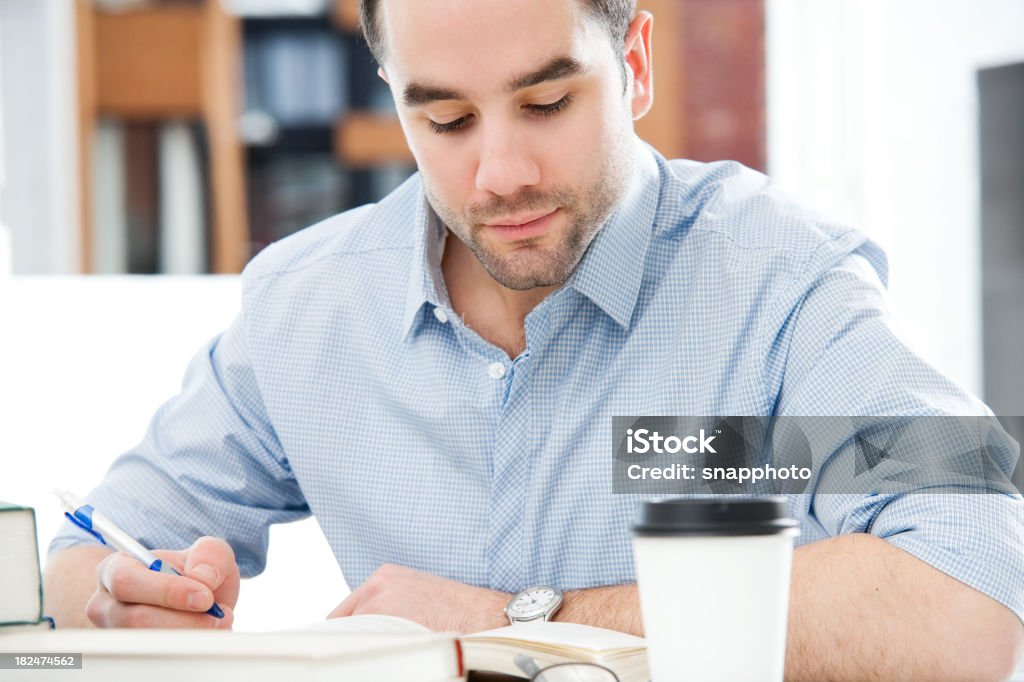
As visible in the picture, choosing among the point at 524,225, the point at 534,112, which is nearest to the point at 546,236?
the point at 524,225

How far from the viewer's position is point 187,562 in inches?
43.6

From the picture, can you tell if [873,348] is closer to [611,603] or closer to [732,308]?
[732,308]

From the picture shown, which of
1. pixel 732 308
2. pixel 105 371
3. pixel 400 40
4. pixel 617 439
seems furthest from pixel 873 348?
pixel 105 371

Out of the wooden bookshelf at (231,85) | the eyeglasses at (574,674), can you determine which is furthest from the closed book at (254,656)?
the wooden bookshelf at (231,85)

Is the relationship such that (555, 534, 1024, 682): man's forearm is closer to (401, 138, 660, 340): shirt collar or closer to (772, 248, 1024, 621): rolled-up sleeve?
(772, 248, 1024, 621): rolled-up sleeve

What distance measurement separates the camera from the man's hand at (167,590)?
1.07m

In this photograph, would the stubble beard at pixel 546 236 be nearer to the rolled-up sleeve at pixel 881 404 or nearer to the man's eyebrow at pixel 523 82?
the man's eyebrow at pixel 523 82

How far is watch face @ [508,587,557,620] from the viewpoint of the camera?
111 centimetres

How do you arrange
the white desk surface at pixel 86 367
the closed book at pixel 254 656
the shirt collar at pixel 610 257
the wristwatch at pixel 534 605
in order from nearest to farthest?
1. the closed book at pixel 254 656
2. the wristwatch at pixel 534 605
3. the shirt collar at pixel 610 257
4. the white desk surface at pixel 86 367

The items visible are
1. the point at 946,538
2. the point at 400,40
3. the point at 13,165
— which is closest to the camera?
the point at 946,538

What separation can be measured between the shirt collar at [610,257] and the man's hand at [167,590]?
0.41 meters

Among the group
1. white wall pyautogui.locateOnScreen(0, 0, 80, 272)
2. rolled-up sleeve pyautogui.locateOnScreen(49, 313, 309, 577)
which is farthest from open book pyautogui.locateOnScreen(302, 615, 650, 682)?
white wall pyautogui.locateOnScreen(0, 0, 80, 272)

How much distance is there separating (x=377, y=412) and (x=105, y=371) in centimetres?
208

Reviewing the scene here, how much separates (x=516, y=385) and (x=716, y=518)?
0.67 m
